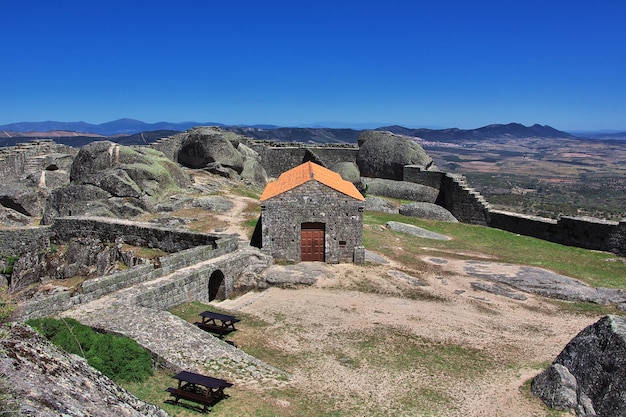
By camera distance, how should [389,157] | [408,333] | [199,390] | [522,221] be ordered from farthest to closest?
1. [389,157]
2. [522,221]
3. [408,333]
4. [199,390]

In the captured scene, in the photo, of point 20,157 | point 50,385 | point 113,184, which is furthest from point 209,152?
point 50,385

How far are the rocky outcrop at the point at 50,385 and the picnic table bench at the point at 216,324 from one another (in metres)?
9.47

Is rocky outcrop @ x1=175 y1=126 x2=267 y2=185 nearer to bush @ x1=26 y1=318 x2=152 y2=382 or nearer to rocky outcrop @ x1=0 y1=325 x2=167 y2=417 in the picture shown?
bush @ x1=26 y1=318 x2=152 y2=382

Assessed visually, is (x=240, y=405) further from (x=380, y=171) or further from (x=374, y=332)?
(x=380, y=171)

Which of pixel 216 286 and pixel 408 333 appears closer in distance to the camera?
pixel 408 333

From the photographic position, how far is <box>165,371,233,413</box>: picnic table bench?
10.5m

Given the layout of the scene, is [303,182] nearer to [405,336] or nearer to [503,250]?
[405,336]

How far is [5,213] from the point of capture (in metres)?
26.0

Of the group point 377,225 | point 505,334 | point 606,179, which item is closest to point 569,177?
point 606,179

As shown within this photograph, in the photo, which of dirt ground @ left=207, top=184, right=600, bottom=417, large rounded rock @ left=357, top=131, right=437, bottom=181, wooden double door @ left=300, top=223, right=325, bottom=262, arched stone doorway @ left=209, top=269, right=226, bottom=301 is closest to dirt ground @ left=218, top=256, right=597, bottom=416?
dirt ground @ left=207, top=184, right=600, bottom=417

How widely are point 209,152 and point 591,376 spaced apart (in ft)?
105

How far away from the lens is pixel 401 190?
3975 cm

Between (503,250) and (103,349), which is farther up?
(103,349)

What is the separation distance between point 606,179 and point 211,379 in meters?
163
